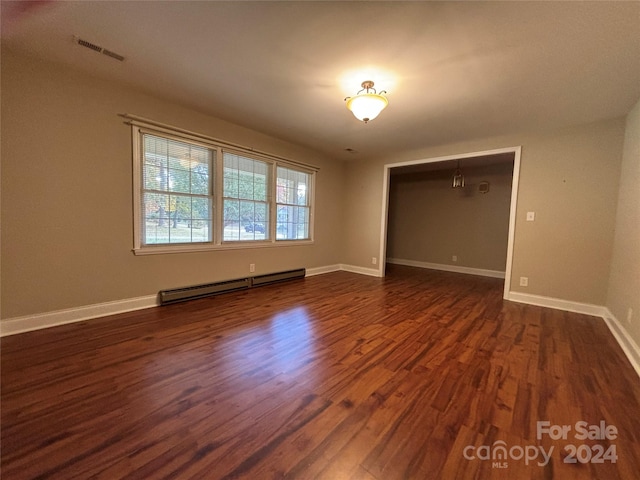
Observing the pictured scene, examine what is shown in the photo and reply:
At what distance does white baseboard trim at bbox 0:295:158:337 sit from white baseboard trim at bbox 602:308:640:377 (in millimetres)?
4804

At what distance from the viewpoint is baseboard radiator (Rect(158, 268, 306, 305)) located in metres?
3.32

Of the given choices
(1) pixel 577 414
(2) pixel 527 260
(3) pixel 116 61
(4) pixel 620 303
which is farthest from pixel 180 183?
(4) pixel 620 303

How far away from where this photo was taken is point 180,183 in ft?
11.2

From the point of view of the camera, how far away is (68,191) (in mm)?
2613

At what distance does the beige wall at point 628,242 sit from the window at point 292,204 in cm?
434

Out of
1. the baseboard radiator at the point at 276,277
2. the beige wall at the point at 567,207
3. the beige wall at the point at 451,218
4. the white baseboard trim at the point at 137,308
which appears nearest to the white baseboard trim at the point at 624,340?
the white baseboard trim at the point at 137,308

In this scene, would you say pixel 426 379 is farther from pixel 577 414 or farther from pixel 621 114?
pixel 621 114

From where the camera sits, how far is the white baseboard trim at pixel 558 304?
11.1 ft

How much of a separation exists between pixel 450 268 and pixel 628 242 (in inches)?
Answer: 151

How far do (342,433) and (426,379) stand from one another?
0.82 meters

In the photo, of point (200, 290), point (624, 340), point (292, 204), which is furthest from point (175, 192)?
point (624, 340)

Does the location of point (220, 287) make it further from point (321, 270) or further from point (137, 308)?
point (321, 270)

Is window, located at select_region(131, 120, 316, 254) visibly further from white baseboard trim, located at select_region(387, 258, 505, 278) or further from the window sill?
white baseboard trim, located at select_region(387, 258, 505, 278)

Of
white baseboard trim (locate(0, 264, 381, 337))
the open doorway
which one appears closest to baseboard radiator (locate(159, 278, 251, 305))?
white baseboard trim (locate(0, 264, 381, 337))
